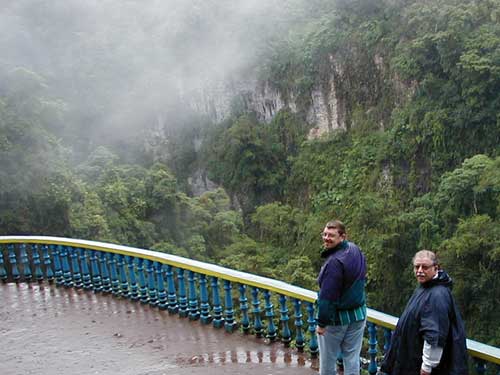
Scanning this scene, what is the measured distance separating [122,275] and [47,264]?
131 cm

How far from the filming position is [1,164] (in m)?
18.5

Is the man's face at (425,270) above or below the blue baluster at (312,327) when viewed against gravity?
above

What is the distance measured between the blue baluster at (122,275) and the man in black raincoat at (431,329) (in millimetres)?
3700

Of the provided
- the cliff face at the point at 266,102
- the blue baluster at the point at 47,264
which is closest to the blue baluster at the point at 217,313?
the blue baluster at the point at 47,264

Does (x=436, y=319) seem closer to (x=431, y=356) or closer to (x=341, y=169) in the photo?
(x=431, y=356)

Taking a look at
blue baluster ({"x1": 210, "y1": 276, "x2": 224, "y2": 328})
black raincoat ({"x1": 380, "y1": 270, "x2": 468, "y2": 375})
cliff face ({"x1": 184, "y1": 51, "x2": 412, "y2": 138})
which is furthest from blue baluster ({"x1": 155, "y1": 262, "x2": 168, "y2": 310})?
cliff face ({"x1": 184, "y1": 51, "x2": 412, "y2": 138})

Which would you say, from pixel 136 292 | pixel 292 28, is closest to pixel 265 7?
pixel 292 28

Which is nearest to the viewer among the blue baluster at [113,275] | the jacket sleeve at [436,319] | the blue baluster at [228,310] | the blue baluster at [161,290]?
the jacket sleeve at [436,319]

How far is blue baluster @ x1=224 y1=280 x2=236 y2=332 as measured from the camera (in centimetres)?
520

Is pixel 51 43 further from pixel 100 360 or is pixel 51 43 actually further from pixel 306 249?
pixel 100 360

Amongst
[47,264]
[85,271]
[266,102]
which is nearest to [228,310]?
[85,271]

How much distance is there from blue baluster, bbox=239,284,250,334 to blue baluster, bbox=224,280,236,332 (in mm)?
114

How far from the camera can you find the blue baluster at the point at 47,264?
23.6 feet

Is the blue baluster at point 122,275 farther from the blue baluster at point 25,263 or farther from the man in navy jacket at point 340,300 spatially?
the man in navy jacket at point 340,300
